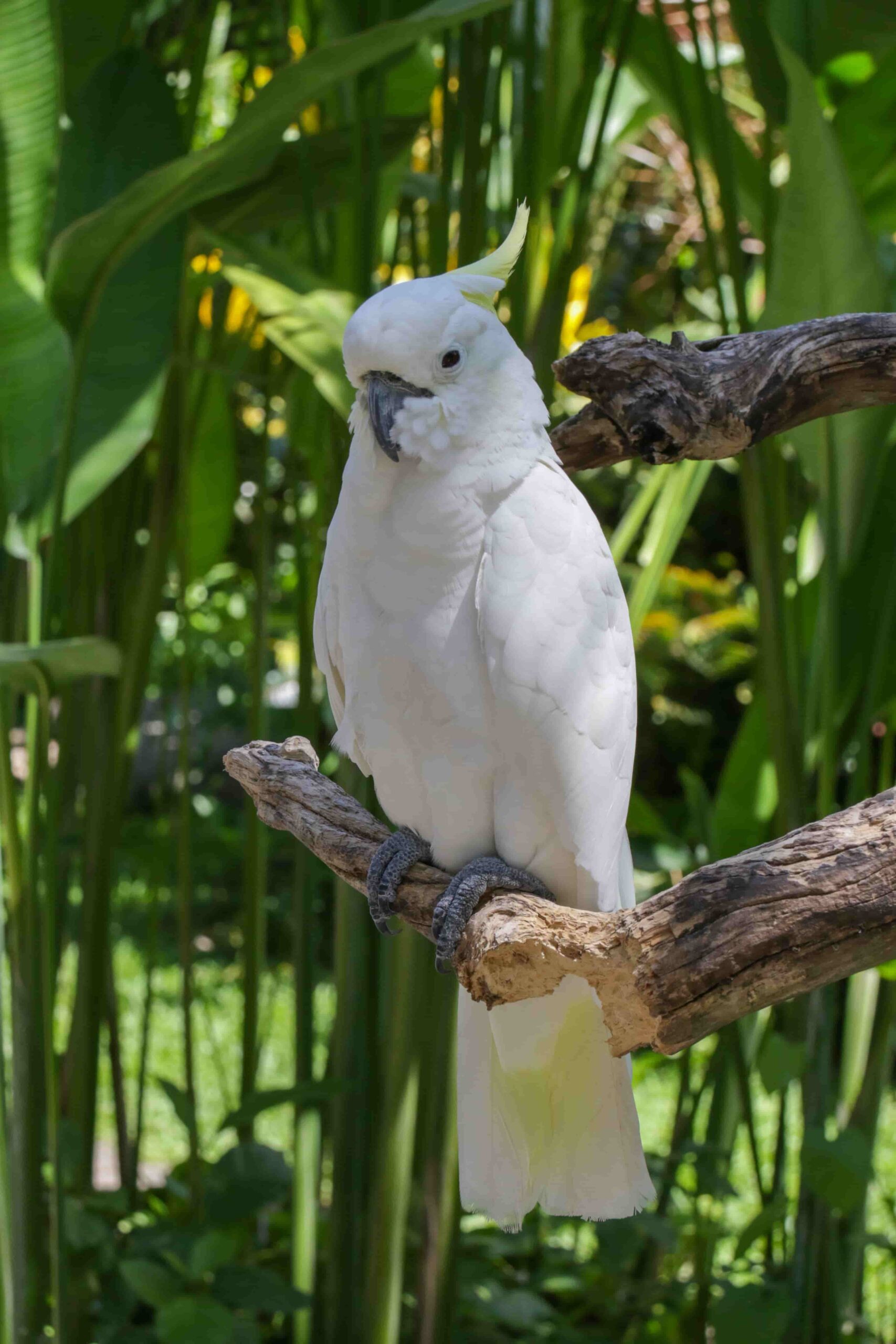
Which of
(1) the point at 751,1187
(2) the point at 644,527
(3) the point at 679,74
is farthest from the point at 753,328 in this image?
(2) the point at 644,527

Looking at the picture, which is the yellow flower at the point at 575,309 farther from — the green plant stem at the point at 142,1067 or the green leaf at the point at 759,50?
the green plant stem at the point at 142,1067

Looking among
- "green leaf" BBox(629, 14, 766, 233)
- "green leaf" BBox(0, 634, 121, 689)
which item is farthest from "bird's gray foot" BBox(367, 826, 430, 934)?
"green leaf" BBox(629, 14, 766, 233)

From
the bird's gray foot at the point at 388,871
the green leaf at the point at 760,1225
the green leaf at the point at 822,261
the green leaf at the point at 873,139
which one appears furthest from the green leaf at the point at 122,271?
the green leaf at the point at 760,1225

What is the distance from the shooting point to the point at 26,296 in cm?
102

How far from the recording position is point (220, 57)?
1660mm

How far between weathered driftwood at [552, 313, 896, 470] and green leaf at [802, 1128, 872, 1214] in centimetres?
63

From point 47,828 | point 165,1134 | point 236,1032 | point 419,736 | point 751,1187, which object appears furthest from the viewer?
point 236,1032

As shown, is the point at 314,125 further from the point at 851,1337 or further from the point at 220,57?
the point at 851,1337

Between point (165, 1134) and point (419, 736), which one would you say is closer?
point (419, 736)

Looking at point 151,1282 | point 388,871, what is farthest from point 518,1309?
point 388,871

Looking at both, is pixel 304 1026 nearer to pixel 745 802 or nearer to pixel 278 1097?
pixel 278 1097

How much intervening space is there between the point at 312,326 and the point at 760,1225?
35.0 inches

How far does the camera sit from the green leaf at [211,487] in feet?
5.50

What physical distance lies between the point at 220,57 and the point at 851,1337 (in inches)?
69.7
